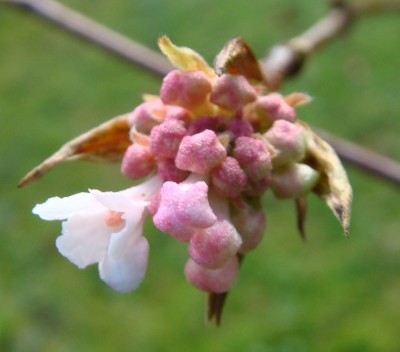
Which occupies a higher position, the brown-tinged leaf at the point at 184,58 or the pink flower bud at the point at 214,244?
the brown-tinged leaf at the point at 184,58

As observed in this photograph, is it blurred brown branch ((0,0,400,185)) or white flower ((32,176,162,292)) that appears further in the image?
blurred brown branch ((0,0,400,185))

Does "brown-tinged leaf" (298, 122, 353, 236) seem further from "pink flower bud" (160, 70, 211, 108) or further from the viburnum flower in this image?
"pink flower bud" (160, 70, 211, 108)

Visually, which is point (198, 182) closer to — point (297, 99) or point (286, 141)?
point (286, 141)

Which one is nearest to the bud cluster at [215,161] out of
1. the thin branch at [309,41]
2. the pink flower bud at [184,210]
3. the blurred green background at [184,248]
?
the pink flower bud at [184,210]

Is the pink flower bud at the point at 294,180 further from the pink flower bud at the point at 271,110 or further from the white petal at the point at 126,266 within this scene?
the white petal at the point at 126,266

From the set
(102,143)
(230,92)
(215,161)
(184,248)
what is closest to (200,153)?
(215,161)

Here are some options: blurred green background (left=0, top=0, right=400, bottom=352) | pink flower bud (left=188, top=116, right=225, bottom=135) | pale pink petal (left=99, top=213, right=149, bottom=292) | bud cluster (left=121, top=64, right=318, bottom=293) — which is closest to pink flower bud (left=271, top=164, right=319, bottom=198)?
bud cluster (left=121, top=64, right=318, bottom=293)

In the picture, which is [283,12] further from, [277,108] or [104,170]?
[277,108]
